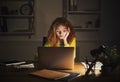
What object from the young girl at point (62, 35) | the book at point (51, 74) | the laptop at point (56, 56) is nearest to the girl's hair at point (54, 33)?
the young girl at point (62, 35)

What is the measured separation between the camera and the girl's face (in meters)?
3.38

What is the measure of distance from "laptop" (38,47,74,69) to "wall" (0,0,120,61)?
2.39m

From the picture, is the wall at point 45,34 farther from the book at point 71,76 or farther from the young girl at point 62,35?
the book at point 71,76

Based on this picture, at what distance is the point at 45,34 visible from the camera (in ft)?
15.2

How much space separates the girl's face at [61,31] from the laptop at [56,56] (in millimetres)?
1160

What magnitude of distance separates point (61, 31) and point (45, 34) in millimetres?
1276

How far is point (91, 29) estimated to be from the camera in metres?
4.54

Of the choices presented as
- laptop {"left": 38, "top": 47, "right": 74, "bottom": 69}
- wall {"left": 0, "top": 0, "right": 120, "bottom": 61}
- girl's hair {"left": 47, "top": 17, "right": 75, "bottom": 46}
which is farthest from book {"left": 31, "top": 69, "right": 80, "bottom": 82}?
wall {"left": 0, "top": 0, "right": 120, "bottom": 61}

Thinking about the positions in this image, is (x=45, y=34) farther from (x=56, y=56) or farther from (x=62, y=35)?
(x=56, y=56)

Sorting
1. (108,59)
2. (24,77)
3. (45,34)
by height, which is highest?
(45,34)

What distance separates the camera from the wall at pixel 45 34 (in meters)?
4.56

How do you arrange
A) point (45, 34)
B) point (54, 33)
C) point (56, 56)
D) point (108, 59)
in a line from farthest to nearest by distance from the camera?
point (45, 34) → point (54, 33) → point (56, 56) → point (108, 59)

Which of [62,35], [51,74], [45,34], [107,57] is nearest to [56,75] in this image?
[51,74]

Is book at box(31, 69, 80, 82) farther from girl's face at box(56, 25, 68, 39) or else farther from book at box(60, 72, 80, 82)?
girl's face at box(56, 25, 68, 39)
